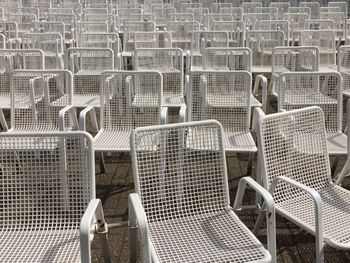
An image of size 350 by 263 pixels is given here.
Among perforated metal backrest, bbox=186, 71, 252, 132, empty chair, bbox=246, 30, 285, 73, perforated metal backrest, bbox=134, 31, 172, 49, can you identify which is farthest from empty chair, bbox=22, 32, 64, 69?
empty chair, bbox=246, 30, 285, 73

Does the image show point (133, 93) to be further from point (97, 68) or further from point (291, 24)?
point (291, 24)

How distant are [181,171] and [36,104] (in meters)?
1.95

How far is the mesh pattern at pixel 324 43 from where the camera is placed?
20.6ft

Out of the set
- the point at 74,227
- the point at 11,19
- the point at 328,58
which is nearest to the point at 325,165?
the point at 74,227

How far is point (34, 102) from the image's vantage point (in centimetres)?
403

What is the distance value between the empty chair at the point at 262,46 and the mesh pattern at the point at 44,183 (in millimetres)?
4083

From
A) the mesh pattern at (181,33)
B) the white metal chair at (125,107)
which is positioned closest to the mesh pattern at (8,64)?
the white metal chair at (125,107)

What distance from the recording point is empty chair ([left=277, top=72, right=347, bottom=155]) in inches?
148

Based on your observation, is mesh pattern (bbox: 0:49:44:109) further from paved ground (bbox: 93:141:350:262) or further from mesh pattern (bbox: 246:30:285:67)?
mesh pattern (bbox: 246:30:285:67)

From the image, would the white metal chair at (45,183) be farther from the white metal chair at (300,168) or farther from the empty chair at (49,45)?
the empty chair at (49,45)

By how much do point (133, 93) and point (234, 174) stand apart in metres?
1.13

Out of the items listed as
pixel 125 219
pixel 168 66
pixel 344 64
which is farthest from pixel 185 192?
pixel 344 64

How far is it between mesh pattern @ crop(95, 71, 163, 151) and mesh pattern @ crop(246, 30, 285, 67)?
103 inches

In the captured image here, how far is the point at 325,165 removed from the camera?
3076 mm
